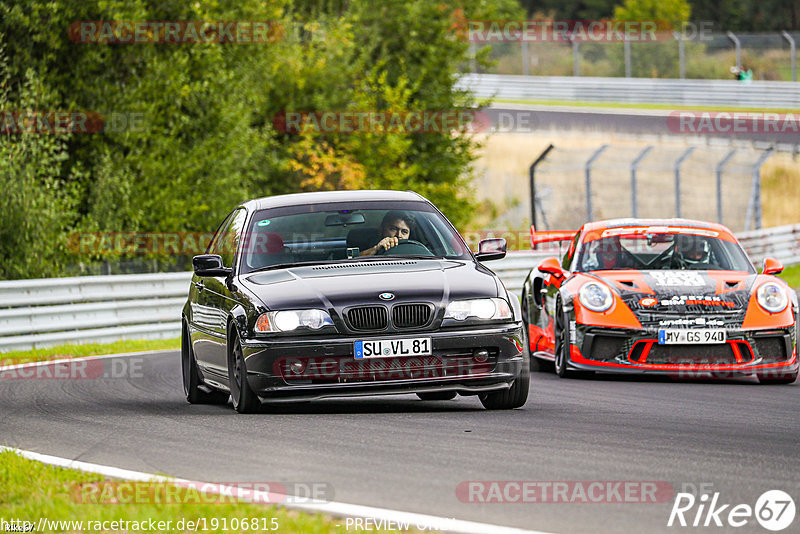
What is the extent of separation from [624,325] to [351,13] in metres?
35.0

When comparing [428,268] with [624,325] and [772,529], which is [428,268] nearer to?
[624,325]

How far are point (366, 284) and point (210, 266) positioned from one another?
1452mm

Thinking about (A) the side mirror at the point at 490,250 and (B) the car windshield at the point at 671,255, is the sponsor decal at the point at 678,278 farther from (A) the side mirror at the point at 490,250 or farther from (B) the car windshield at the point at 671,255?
(A) the side mirror at the point at 490,250

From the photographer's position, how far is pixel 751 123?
1754 inches

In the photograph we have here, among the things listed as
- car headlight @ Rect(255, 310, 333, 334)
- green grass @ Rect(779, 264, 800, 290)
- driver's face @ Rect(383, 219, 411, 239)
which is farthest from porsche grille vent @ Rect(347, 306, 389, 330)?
green grass @ Rect(779, 264, 800, 290)

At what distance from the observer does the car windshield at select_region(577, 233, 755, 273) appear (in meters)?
12.8

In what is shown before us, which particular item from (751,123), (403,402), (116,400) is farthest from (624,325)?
(751,123)

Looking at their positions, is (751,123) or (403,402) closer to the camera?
(403,402)

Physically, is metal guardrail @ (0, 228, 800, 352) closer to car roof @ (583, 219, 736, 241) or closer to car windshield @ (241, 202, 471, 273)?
car roof @ (583, 219, 736, 241)

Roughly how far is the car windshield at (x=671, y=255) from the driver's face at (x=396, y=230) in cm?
323

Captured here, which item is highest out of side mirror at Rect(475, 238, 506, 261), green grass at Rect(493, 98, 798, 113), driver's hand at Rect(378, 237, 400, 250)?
driver's hand at Rect(378, 237, 400, 250)

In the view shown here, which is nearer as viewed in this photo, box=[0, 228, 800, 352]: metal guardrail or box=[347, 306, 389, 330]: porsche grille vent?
box=[347, 306, 389, 330]: porsche grille vent

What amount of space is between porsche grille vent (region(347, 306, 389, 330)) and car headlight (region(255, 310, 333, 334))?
14 cm

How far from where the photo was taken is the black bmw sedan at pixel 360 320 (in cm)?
890
